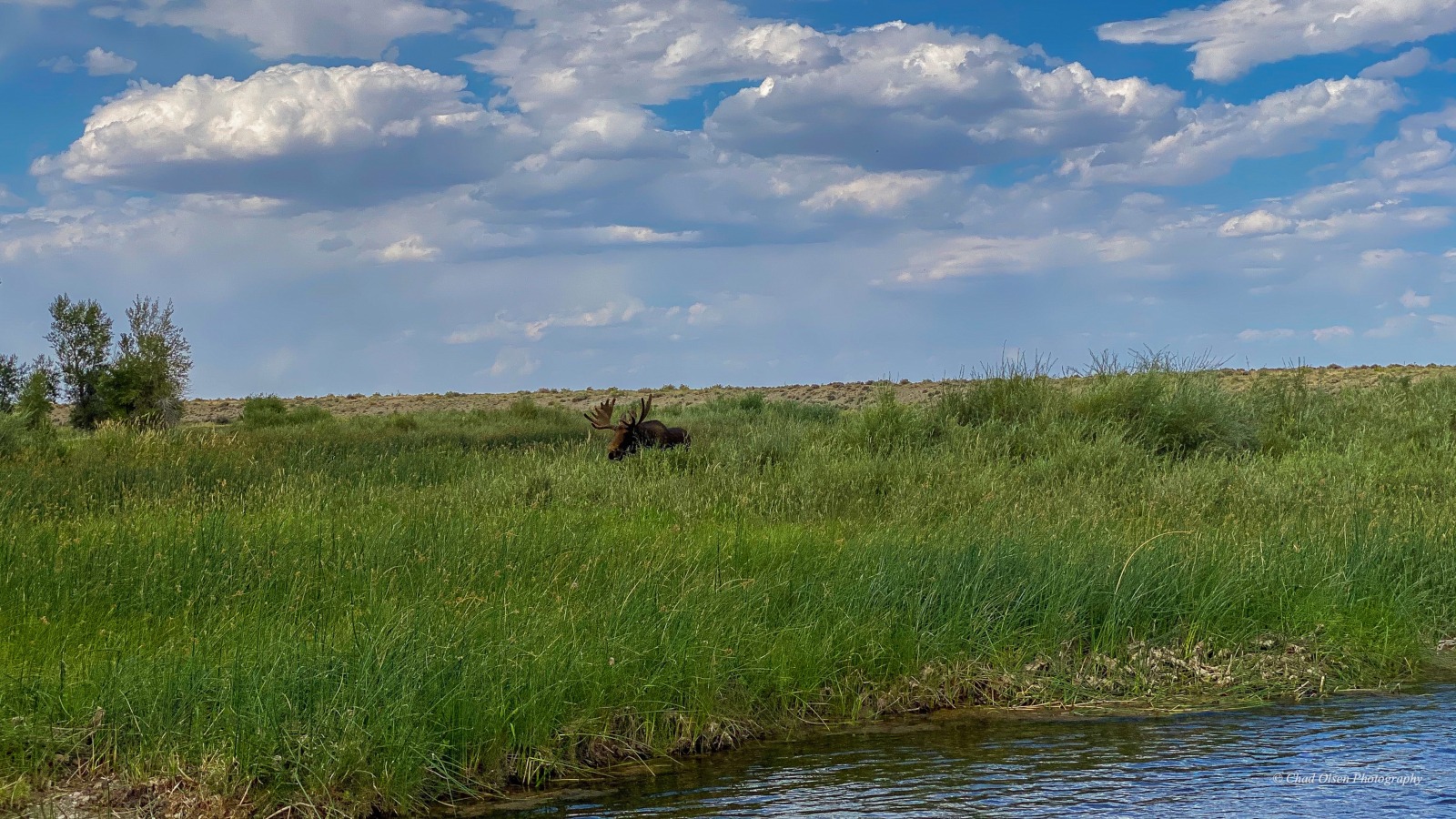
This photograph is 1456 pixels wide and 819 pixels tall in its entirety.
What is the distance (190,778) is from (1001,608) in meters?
5.40

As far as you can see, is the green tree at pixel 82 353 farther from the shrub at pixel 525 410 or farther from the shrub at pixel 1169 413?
the shrub at pixel 1169 413

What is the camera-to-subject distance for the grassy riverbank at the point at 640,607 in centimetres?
559

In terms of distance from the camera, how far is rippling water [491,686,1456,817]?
5.28 m

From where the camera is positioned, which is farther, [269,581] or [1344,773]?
[269,581]

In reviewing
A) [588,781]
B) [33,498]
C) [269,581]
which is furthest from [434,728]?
[33,498]

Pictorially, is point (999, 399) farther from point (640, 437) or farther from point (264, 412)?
point (264, 412)

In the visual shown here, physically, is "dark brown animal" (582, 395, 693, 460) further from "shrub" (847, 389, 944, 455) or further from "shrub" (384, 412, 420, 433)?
"shrub" (384, 412, 420, 433)

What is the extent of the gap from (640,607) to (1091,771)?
9.56 ft

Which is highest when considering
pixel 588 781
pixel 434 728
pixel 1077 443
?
pixel 1077 443

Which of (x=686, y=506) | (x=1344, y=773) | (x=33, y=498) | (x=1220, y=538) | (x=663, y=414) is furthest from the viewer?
(x=663, y=414)

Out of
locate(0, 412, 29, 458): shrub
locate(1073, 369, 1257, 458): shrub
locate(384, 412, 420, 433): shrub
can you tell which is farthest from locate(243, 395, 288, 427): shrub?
locate(1073, 369, 1257, 458): shrub

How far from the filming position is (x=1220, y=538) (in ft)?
33.1

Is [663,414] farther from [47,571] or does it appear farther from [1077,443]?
[47,571]

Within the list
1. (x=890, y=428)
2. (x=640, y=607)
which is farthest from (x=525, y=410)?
(x=640, y=607)
